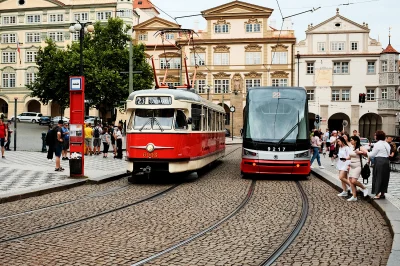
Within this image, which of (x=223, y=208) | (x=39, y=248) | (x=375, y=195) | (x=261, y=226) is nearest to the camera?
(x=39, y=248)

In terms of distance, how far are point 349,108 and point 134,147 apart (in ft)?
165

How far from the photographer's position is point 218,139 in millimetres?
23375

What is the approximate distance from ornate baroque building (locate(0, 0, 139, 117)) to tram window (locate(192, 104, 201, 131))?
5673 cm

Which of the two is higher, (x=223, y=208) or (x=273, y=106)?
(x=273, y=106)

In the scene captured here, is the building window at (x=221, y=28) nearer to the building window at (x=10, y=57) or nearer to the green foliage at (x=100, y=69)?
the green foliage at (x=100, y=69)

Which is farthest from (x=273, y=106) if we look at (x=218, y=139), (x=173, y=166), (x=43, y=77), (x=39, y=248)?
(x=43, y=77)

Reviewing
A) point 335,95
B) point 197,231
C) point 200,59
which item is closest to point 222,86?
point 200,59

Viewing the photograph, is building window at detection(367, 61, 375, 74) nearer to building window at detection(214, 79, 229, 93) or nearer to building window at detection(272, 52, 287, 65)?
building window at detection(272, 52, 287, 65)

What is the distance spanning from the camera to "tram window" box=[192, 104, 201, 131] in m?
17.2

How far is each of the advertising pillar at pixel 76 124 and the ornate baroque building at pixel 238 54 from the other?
1871 inches

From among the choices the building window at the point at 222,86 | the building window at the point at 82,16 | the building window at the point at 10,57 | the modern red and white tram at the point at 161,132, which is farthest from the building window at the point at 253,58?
the modern red and white tram at the point at 161,132

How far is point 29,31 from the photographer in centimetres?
7444

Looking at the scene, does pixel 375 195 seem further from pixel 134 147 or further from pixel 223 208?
pixel 134 147

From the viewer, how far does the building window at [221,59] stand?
217ft
